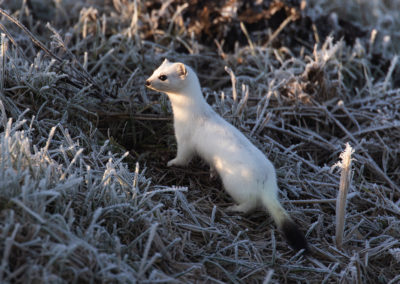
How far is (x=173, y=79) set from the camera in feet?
9.59

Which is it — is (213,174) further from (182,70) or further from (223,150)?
(182,70)

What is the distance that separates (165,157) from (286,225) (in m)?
1.09

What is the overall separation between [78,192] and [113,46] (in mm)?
2316

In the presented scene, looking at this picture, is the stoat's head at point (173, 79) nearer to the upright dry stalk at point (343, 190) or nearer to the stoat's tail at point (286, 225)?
the stoat's tail at point (286, 225)

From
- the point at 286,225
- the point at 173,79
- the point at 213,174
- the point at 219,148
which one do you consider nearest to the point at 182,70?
the point at 173,79

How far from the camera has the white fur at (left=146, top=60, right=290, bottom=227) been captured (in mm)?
2607

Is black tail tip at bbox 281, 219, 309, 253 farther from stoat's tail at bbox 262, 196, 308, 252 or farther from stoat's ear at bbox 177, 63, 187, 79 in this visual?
stoat's ear at bbox 177, 63, 187, 79

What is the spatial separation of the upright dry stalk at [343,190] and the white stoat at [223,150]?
24 centimetres

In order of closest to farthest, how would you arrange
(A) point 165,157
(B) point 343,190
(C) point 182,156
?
1. (B) point 343,190
2. (C) point 182,156
3. (A) point 165,157

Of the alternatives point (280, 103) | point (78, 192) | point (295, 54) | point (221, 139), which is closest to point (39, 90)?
point (78, 192)

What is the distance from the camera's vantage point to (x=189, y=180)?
2.99m

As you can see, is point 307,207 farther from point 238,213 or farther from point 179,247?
point 179,247

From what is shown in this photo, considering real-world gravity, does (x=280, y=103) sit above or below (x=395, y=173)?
above

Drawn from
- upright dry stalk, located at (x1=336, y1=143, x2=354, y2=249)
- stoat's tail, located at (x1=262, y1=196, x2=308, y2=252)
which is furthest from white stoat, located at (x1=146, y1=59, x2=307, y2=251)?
upright dry stalk, located at (x1=336, y1=143, x2=354, y2=249)
